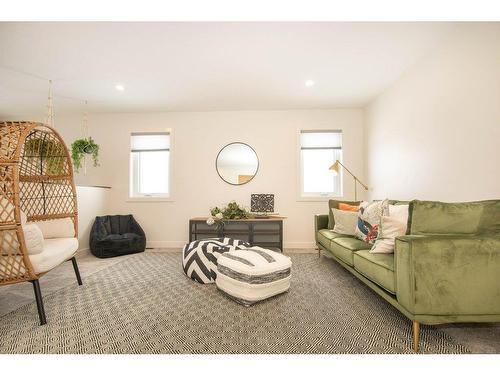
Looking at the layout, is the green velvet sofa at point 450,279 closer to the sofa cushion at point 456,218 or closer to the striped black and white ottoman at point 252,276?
the sofa cushion at point 456,218

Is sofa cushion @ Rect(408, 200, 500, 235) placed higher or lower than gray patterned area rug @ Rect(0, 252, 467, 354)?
higher

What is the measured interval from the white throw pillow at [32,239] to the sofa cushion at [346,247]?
276cm

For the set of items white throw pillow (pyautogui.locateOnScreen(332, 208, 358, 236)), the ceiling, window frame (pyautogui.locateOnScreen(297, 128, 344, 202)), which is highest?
the ceiling

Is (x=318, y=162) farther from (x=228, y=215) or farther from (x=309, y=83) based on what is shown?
(x=228, y=215)

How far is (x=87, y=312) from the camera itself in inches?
74.5

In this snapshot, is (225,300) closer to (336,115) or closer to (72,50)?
(72,50)

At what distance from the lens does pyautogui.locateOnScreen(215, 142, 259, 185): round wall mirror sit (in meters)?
4.50

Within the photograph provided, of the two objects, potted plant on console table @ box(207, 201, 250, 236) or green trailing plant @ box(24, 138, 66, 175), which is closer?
green trailing plant @ box(24, 138, 66, 175)

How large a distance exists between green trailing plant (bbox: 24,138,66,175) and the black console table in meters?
1.96

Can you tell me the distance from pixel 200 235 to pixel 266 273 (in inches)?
95.5

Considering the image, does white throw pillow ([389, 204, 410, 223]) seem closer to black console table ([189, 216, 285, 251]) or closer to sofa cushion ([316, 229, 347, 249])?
sofa cushion ([316, 229, 347, 249])

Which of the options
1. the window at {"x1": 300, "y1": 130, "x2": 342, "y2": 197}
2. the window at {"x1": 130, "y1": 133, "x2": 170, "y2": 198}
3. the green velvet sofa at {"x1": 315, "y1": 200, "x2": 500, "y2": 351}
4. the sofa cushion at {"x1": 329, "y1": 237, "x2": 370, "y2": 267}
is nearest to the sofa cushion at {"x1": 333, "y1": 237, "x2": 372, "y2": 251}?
the sofa cushion at {"x1": 329, "y1": 237, "x2": 370, "y2": 267}

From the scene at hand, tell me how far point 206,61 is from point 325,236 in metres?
2.79
